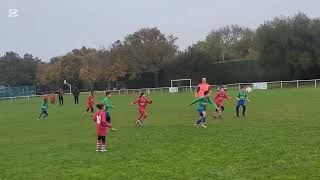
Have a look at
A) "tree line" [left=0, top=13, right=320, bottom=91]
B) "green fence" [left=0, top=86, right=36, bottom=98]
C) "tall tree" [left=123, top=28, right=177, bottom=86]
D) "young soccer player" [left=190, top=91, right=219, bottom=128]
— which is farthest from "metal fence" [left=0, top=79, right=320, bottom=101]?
"young soccer player" [left=190, top=91, right=219, bottom=128]

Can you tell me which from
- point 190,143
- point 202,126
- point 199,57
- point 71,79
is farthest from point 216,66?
point 190,143

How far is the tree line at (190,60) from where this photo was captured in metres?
68.8

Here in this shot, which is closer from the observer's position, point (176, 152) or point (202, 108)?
point (176, 152)

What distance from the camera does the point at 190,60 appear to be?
288ft

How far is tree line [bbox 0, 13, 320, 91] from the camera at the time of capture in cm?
6875

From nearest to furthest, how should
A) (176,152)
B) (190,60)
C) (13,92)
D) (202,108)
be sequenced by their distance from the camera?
(176,152), (202,108), (190,60), (13,92)

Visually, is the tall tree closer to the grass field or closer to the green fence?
the green fence

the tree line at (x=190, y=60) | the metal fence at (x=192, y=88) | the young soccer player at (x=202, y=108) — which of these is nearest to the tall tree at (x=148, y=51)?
the tree line at (x=190, y=60)

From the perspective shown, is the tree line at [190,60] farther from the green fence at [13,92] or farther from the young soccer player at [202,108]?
the young soccer player at [202,108]

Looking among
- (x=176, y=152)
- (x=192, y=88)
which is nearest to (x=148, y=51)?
(x=192, y=88)

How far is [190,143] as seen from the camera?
17.3 m

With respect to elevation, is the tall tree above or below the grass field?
above

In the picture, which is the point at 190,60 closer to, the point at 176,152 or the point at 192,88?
the point at 192,88

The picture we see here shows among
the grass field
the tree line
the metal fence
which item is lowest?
the grass field
